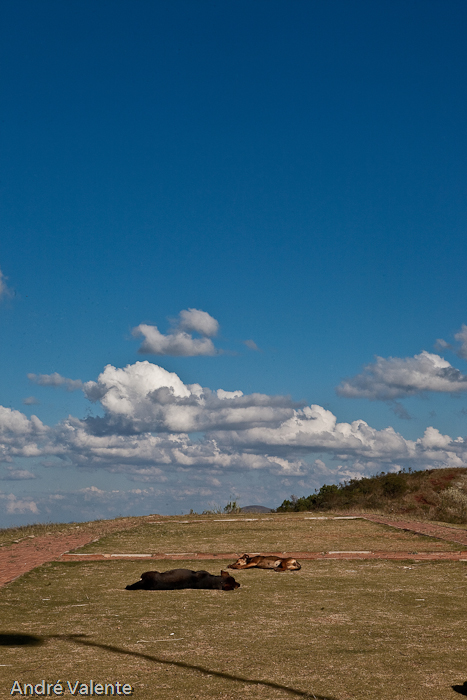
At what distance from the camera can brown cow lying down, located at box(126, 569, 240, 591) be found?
33.1 ft

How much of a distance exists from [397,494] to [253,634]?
39.4 m

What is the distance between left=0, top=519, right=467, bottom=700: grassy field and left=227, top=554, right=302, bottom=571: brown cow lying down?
0.22 meters

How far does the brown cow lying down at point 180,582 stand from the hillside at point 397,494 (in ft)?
100

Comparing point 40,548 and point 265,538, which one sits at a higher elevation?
point 265,538

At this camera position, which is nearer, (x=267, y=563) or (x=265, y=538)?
(x=267, y=563)

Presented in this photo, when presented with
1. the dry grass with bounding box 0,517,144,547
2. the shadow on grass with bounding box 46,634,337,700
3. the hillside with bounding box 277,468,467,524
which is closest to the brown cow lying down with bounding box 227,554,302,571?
the shadow on grass with bounding box 46,634,337,700

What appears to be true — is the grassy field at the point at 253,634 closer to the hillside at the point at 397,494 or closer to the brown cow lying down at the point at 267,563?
the brown cow lying down at the point at 267,563

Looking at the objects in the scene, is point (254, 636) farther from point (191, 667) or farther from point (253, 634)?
point (191, 667)

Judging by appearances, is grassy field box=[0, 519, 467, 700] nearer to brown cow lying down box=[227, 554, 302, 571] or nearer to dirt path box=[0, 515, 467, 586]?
brown cow lying down box=[227, 554, 302, 571]

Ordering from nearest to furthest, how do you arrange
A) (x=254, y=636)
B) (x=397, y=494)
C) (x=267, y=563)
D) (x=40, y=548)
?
(x=254, y=636) → (x=267, y=563) → (x=40, y=548) → (x=397, y=494)

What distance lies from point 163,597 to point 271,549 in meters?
6.75

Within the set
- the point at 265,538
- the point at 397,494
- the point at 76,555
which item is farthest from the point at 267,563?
the point at 397,494

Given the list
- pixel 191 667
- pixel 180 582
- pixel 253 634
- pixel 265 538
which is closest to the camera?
pixel 191 667

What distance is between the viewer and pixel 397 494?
43938 mm
